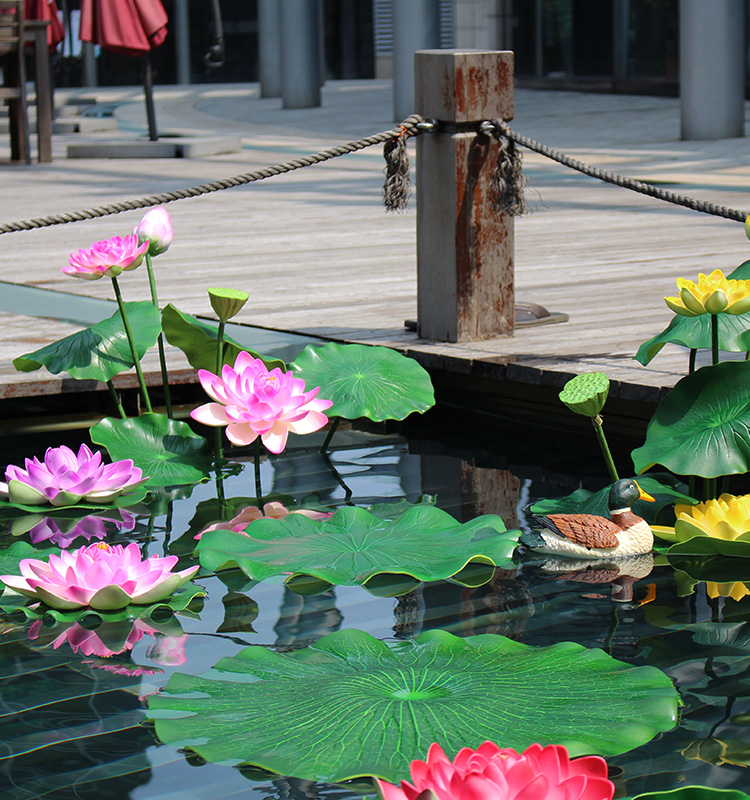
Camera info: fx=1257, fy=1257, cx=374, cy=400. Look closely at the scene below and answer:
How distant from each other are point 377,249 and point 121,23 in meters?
5.32

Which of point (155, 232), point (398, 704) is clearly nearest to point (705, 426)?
point (398, 704)

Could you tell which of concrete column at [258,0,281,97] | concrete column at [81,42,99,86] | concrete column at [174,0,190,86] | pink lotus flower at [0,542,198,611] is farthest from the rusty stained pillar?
concrete column at [174,0,190,86]

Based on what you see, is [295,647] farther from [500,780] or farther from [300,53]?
[300,53]

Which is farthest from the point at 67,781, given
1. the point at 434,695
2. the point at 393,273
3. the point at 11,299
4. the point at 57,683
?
the point at 393,273

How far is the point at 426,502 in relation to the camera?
3.00 metres

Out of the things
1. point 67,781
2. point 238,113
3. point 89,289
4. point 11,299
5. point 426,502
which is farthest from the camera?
point 238,113

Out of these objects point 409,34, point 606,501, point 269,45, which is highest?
point 269,45

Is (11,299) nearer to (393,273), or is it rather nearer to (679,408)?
(393,273)

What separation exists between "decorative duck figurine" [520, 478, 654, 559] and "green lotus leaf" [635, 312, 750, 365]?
333 mm

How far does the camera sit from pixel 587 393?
2.44 metres

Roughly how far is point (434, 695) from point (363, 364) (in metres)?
1.43

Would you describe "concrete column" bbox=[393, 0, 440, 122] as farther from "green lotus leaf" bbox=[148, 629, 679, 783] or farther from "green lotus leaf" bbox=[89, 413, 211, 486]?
"green lotus leaf" bbox=[148, 629, 679, 783]

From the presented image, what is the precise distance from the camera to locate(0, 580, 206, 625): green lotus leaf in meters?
2.27

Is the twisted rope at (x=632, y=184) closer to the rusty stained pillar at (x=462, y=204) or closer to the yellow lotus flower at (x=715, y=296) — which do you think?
the rusty stained pillar at (x=462, y=204)
